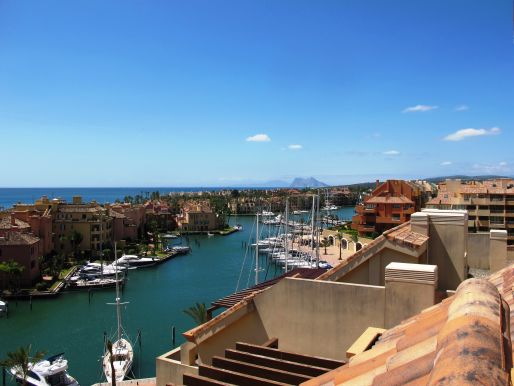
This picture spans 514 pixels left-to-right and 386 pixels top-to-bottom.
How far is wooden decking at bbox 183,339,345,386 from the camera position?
460 cm

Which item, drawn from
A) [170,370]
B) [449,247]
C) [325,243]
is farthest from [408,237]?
[325,243]

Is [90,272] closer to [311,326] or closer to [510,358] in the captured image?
[311,326]

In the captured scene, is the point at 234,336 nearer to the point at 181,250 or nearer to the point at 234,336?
the point at 234,336

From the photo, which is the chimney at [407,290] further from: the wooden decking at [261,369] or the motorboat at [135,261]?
the motorboat at [135,261]

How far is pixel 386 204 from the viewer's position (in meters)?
62.2

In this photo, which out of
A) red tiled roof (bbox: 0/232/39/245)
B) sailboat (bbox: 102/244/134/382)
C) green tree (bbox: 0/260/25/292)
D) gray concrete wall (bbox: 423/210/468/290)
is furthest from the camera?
red tiled roof (bbox: 0/232/39/245)

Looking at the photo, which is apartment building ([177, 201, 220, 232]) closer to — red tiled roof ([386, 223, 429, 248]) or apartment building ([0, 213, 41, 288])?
apartment building ([0, 213, 41, 288])

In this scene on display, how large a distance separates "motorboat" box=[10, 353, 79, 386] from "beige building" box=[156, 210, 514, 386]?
18.7 meters

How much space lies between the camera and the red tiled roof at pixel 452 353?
5.22 ft

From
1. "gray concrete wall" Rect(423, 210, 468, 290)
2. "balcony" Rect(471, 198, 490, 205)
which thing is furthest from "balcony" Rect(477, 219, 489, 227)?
"gray concrete wall" Rect(423, 210, 468, 290)

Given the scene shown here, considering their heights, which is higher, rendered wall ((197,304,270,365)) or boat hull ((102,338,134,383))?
rendered wall ((197,304,270,365))

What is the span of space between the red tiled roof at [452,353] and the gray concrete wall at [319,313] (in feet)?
12.6

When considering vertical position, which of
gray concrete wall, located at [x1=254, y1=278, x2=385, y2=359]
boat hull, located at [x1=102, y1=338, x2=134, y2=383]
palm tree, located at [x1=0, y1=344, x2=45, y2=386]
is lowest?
boat hull, located at [x1=102, y1=338, x2=134, y2=383]

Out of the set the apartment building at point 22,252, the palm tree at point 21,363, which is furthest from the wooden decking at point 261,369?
the apartment building at point 22,252
